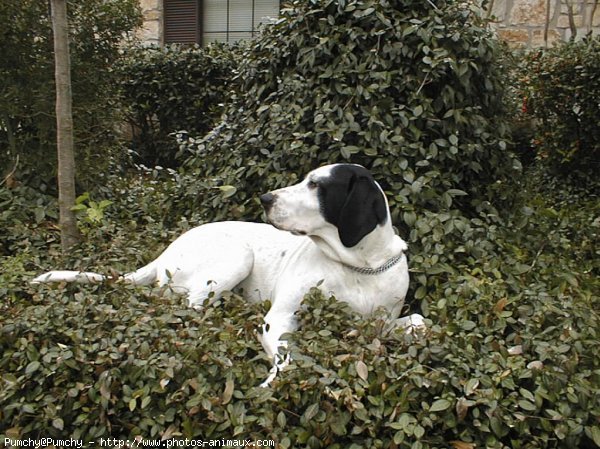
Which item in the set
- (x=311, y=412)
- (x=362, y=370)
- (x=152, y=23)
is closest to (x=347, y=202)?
(x=362, y=370)

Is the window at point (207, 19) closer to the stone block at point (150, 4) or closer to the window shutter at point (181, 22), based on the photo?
the window shutter at point (181, 22)

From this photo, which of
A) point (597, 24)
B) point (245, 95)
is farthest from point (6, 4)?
point (597, 24)

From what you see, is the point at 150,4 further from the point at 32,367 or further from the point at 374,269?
the point at 32,367

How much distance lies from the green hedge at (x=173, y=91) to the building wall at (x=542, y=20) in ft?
11.3

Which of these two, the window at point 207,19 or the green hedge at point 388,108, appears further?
the window at point 207,19

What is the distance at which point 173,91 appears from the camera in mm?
9297

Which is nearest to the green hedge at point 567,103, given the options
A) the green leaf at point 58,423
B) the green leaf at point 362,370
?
the green leaf at point 362,370

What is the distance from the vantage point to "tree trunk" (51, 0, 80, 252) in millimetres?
4364

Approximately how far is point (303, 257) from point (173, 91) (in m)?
6.15

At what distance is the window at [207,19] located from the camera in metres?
11.0

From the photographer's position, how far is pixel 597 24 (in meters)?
9.05

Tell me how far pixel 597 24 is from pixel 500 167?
5.34 meters

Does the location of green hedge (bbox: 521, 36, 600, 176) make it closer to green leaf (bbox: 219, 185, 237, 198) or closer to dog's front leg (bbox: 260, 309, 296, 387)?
green leaf (bbox: 219, 185, 237, 198)

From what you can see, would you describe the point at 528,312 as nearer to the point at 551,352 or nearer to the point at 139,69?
the point at 551,352
